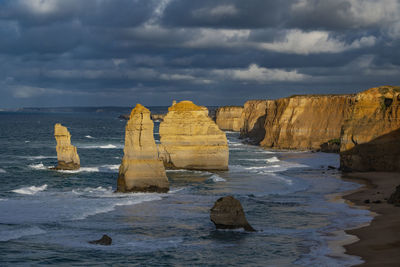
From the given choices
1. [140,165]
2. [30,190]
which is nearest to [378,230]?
[140,165]

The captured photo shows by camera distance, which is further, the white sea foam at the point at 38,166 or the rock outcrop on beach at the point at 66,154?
the white sea foam at the point at 38,166

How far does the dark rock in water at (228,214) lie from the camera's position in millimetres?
28156

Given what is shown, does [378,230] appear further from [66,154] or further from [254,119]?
[254,119]

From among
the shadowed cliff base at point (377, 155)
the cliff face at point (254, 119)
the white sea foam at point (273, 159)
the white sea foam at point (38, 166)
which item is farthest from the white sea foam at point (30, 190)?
the cliff face at point (254, 119)

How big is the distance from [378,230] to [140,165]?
59.7 feet

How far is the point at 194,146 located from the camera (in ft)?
187

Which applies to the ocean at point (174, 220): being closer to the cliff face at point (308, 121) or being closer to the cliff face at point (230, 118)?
the cliff face at point (308, 121)

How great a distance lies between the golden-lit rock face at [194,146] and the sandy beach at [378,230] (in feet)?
52.2

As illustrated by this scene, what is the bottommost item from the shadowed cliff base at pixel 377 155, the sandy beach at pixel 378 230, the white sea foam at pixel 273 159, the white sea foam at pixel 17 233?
the white sea foam at pixel 17 233

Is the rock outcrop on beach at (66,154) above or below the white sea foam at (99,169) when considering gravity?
above

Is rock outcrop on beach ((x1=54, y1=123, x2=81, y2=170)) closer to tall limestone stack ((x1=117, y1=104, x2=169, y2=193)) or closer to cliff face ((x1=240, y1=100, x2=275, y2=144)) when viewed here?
tall limestone stack ((x1=117, y1=104, x2=169, y2=193))

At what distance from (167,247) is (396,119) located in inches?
1440

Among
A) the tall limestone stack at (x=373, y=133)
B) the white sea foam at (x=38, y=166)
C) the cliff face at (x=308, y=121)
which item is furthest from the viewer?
the cliff face at (x=308, y=121)

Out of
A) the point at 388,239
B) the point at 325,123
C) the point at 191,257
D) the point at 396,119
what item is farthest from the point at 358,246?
the point at 325,123
